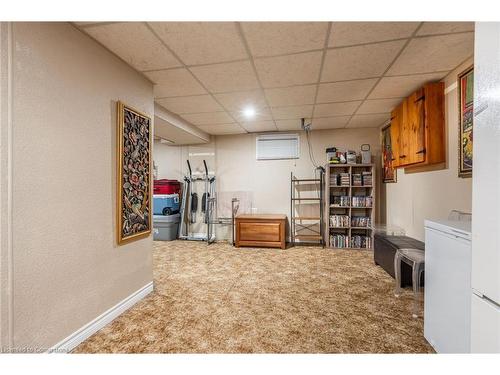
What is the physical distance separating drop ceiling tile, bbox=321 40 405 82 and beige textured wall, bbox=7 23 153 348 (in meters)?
1.93

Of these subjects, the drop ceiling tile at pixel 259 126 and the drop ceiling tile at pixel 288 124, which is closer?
the drop ceiling tile at pixel 288 124

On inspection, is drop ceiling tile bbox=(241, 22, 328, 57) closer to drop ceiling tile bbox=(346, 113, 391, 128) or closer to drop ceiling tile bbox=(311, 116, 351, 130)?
drop ceiling tile bbox=(311, 116, 351, 130)

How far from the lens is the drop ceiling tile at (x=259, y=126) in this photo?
414 centimetres

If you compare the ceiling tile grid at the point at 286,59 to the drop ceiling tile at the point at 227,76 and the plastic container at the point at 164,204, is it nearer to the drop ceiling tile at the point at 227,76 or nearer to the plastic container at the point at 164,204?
the drop ceiling tile at the point at 227,76

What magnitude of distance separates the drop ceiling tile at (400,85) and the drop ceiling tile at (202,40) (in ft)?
5.42

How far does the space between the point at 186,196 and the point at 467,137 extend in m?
4.72

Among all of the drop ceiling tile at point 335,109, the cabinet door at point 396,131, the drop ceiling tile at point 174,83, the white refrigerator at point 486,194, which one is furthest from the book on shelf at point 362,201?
the white refrigerator at point 486,194

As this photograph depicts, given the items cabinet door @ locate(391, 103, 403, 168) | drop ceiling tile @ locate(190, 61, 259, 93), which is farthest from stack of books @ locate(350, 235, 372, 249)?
drop ceiling tile @ locate(190, 61, 259, 93)

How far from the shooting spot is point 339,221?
4289 millimetres

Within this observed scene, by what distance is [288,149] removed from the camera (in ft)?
15.8

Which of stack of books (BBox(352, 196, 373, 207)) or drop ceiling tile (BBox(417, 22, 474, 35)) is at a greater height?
drop ceiling tile (BBox(417, 22, 474, 35))

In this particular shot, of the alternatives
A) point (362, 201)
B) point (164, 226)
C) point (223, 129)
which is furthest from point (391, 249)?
point (164, 226)

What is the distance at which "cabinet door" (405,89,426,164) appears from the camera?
2509mm

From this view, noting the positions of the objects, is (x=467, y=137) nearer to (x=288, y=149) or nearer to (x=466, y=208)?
(x=466, y=208)
